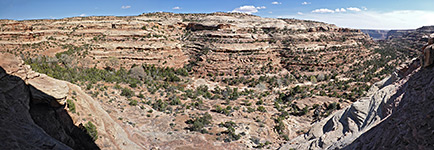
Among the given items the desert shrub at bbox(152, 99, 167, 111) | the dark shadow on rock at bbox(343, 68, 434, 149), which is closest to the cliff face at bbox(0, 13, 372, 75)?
the desert shrub at bbox(152, 99, 167, 111)

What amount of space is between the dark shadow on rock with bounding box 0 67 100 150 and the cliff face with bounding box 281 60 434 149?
345 inches

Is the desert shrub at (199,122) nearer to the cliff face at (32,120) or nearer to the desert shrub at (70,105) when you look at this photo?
the cliff face at (32,120)

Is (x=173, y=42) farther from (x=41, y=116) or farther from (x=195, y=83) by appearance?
(x=41, y=116)

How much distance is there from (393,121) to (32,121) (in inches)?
405

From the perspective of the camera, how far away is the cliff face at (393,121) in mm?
4788

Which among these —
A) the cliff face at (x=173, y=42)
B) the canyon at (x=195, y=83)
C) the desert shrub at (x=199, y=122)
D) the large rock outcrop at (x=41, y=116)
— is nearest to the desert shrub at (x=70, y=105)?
the canyon at (x=195, y=83)

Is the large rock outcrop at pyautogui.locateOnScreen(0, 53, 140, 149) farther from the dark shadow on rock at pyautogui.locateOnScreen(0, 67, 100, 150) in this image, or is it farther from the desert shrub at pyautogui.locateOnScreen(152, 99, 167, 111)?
the desert shrub at pyautogui.locateOnScreen(152, 99, 167, 111)

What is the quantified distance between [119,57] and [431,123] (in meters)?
34.7

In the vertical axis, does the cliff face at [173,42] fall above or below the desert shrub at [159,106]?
above

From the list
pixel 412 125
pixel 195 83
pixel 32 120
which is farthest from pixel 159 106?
pixel 412 125

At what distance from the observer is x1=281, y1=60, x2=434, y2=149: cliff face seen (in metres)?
4.79

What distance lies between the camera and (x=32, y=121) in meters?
6.08

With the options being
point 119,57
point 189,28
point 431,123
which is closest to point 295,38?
point 189,28

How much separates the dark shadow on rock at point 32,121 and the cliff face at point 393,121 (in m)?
8.77
